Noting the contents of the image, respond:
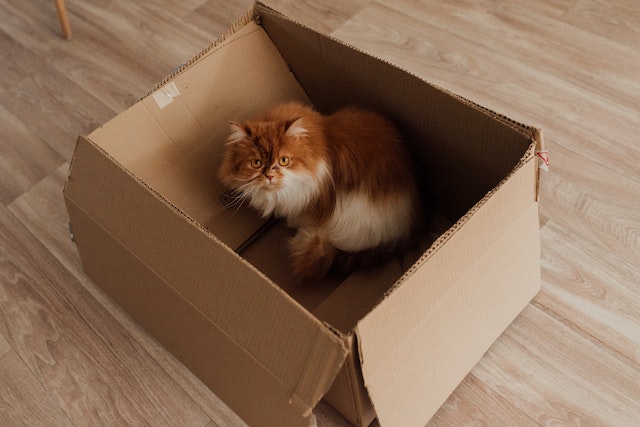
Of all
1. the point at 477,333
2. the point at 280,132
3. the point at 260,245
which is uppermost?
the point at 280,132

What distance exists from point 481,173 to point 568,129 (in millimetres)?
495

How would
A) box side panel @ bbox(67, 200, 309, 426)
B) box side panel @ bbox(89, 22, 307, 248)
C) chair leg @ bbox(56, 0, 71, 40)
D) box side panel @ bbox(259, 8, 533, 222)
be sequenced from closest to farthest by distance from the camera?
box side panel @ bbox(67, 200, 309, 426) → box side panel @ bbox(259, 8, 533, 222) → box side panel @ bbox(89, 22, 307, 248) → chair leg @ bbox(56, 0, 71, 40)

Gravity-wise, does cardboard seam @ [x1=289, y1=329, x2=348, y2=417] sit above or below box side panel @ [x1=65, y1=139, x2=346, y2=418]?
below

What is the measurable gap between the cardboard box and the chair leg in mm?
838

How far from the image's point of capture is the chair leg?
6.41 feet

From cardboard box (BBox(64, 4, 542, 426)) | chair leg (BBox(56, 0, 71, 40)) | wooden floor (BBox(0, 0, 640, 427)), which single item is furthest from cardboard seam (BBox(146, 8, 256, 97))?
chair leg (BBox(56, 0, 71, 40))

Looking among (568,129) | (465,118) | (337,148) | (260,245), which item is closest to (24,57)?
(260,245)

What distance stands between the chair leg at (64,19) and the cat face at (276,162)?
3.38ft

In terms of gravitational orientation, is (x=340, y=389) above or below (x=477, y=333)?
above

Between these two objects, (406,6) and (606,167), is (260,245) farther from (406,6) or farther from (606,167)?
(406,6)

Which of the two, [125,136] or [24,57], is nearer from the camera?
[125,136]

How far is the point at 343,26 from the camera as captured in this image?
6.42ft

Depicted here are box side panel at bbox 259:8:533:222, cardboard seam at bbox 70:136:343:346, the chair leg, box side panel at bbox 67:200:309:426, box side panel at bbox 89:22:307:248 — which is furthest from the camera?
the chair leg

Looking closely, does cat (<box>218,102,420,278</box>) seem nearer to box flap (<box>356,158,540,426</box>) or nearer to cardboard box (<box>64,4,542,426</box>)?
cardboard box (<box>64,4,542,426</box>)
